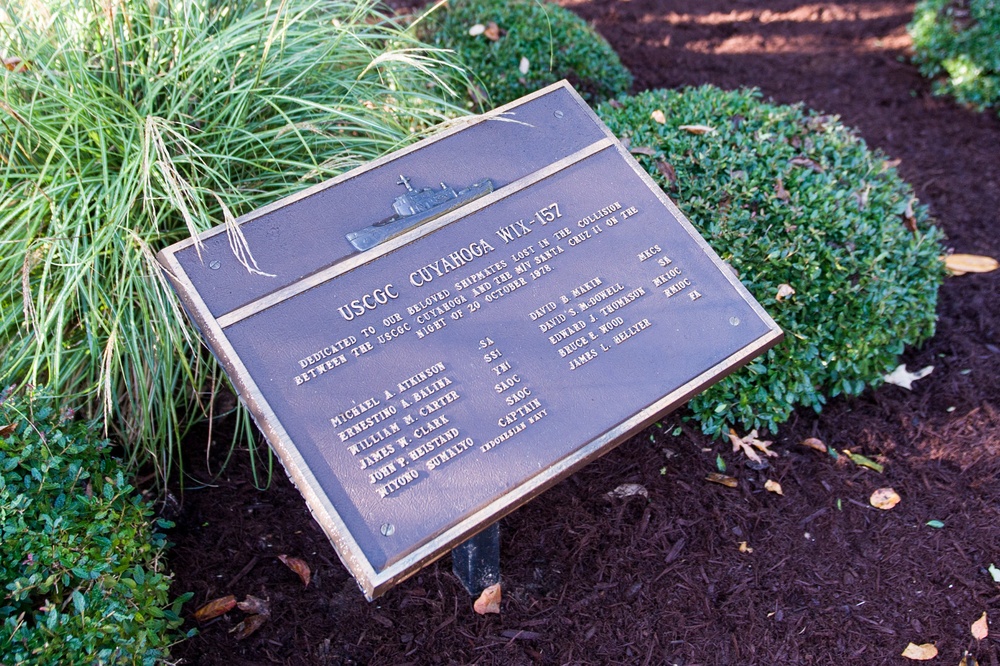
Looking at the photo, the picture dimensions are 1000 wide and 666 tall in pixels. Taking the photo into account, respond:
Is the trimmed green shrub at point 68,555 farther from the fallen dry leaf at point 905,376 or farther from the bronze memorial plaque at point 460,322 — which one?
the fallen dry leaf at point 905,376

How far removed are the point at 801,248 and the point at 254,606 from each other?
7.91 ft

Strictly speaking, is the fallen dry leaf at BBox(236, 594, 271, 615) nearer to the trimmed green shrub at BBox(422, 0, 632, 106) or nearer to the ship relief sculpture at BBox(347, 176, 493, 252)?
the ship relief sculpture at BBox(347, 176, 493, 252)

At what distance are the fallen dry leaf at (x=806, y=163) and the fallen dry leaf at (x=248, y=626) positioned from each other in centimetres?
276

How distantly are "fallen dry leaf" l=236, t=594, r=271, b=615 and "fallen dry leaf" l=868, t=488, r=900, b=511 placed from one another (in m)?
2.29

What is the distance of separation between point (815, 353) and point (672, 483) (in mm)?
765

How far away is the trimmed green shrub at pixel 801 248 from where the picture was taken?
10.0ft

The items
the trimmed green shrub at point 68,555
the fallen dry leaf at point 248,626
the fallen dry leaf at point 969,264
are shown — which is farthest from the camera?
the fallen dry leaf at point 969,264

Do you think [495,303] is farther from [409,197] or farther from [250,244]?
[250,244]

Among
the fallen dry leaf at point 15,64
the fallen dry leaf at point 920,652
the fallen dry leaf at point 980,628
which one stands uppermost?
the fallen dry leaf at point 15,64

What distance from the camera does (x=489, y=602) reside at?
2.64 metres

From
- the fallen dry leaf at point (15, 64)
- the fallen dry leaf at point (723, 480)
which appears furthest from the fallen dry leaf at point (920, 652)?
the fallen dry leaf at point (15, 64)

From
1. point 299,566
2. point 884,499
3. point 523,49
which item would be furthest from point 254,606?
point 523,49

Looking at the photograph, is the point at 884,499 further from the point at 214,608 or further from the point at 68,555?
the point at 68,555

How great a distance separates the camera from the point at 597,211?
2602mm
